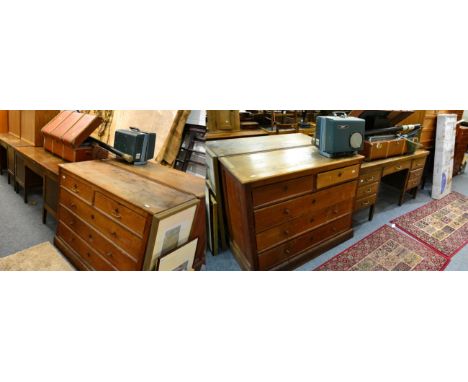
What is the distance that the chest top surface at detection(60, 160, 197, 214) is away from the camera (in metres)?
1.04

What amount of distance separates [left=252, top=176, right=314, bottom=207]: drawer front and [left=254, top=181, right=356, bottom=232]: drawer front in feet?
0.11

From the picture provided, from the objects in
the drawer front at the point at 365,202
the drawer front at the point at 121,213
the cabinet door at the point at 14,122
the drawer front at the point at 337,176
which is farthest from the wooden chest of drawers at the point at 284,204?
the cabinet door at the point at 14,122

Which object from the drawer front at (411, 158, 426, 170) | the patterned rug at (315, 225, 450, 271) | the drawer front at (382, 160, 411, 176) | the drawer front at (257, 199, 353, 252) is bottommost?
the patterned rug at (315, 225, 450, 271)

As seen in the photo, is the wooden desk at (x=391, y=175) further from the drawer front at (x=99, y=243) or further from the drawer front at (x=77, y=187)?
the drawer front at (x=77, y=187)

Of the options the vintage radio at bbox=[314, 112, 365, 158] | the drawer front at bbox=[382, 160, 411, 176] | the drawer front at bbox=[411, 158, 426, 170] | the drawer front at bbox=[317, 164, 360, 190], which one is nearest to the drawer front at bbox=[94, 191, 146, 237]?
the drawer front at bbox=[317, 164, 360, 190]

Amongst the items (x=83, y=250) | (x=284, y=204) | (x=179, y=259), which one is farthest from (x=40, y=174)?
(x=284, y=204)

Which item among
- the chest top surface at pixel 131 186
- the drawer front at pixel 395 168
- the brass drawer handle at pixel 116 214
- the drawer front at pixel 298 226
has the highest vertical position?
the drawer front at pixel 395 168

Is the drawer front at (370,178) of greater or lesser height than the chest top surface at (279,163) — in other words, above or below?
below

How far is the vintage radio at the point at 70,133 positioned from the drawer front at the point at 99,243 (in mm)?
323

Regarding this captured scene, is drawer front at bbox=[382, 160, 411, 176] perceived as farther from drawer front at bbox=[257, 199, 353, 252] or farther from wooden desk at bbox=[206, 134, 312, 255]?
wooden desk at bbox=[206, 134, 312, 255]

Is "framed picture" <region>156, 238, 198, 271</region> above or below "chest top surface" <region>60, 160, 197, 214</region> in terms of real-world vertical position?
below

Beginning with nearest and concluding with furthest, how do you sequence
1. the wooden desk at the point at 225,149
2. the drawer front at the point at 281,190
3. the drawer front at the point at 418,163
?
1. the drawer front at the point at 281,190
2. the wooden desk at the point at 225,149
3. the drawer front at the point at 418,163

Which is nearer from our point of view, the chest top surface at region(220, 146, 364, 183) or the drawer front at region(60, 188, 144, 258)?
the drawer front at region(60, 188, 144, 258)

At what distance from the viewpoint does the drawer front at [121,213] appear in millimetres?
1011
